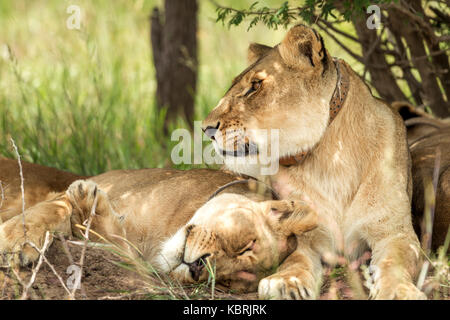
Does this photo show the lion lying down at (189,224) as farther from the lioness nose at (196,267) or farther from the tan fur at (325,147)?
the tan fur at (325,147)

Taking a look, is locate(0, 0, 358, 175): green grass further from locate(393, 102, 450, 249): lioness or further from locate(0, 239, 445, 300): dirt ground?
locate(0, 239, 445, 300): dirt ground

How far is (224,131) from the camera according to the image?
10.4 ft

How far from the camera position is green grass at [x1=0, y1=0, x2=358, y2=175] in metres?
5.27

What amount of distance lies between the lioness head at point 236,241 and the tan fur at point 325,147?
231 mm

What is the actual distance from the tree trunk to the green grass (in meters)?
0.19

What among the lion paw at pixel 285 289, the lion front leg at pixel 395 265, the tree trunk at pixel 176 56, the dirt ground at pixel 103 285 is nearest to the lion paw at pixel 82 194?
the dirt ground at pixel 103 285

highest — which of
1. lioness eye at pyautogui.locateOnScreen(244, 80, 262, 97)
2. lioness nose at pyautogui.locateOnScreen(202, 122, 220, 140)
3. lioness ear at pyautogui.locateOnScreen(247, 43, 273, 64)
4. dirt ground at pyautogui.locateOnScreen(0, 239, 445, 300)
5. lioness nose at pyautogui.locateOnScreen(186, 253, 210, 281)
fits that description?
lioness ear at pyautogui.locateOnScreen(247, 43, 273, 64)

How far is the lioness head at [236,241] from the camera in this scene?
2717 millimetres

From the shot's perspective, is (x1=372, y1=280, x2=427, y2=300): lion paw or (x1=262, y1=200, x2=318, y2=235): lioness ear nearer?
(x1=372, y1=280, x2=427, y2=300): lion paw

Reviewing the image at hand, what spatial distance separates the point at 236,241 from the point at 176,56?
424 centimetres

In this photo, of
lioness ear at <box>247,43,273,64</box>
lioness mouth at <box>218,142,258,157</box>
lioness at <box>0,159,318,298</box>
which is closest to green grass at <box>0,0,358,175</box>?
lioness ear at <box>247,43,273,64</box>

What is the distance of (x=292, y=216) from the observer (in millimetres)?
2914
